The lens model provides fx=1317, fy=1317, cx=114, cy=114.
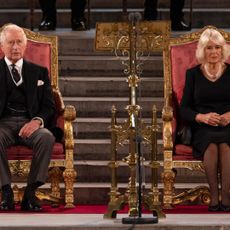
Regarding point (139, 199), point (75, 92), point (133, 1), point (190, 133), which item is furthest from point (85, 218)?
point (133, 1)

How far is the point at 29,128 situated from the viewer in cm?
971

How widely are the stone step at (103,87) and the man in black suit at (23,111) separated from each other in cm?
146

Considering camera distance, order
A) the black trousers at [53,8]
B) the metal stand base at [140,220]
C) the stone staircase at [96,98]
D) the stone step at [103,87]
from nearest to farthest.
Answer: the metal stand base at [140,220] → the stone staircase at [96,98] → the stone step at [103,87] → the black trousers at [53,8]

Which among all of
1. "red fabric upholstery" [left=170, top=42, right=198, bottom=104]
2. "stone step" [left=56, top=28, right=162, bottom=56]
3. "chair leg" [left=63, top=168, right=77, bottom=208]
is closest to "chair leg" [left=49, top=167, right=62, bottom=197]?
"chair leg" [left=63, top=168, right=77, bottom=208]

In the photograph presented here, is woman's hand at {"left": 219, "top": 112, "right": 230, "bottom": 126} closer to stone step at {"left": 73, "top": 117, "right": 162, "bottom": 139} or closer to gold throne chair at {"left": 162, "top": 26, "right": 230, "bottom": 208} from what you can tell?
gold throne chair at {"left": 162, "top": 26, "right": 230, "bottom": 208}

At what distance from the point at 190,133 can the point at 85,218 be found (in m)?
1.23

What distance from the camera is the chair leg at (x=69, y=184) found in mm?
9805

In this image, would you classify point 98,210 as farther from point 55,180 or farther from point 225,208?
point 225,208

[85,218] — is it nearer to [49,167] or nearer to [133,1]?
[49,167]

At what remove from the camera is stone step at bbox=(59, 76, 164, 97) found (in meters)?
11.5

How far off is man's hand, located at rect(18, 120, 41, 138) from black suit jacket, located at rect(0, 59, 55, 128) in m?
0.10

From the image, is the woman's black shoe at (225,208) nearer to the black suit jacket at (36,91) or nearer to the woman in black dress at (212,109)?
the woman in black dress at (212,109)

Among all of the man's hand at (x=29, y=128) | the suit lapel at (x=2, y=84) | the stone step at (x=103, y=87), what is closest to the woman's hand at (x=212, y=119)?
the man's hand at (x=29, y=128)

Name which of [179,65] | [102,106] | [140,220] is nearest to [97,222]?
[140,220]
